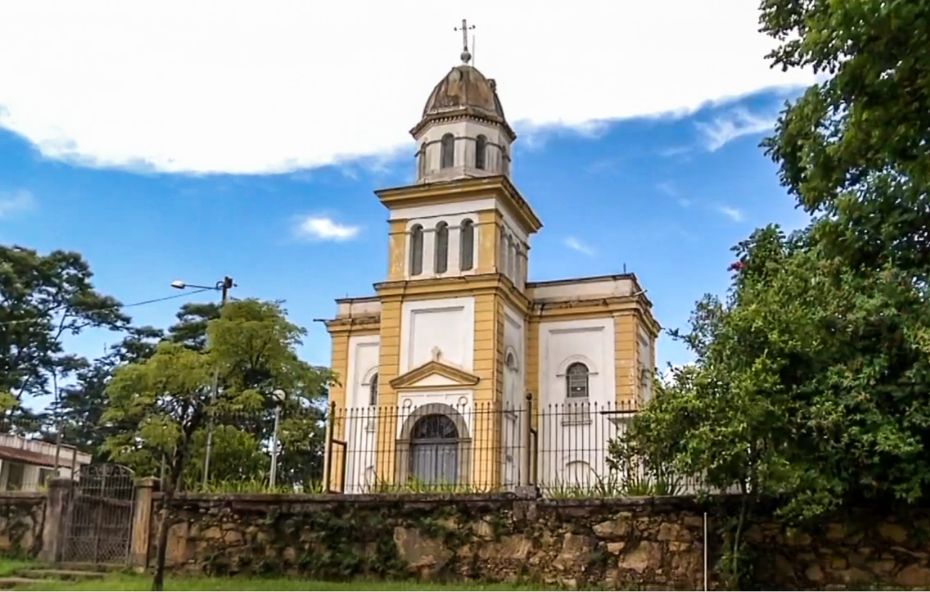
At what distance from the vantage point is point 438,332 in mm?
23203

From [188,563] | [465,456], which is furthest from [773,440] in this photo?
[465,456]

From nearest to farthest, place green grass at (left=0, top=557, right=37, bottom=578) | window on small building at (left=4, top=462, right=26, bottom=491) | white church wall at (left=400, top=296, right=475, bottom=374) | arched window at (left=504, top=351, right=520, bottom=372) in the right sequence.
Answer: green grass at (left=0, top=557, right=37, bottom=578), white church wall at (left=400, top=296, right=475, bottom=374), arched window at (left=504, top=351, right=520, bottom=372), window on small building at (left=4, top=462, right=26, bottom=491)

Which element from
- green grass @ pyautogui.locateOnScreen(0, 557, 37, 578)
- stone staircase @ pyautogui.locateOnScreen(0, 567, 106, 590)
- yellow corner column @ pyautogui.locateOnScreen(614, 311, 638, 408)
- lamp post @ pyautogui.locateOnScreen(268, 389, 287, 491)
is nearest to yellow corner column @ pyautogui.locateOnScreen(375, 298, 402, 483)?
lamp post @ pyautogui.locateOnScreen(268, 389, 287, 491)

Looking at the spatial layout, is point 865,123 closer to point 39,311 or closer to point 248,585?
point 248,585

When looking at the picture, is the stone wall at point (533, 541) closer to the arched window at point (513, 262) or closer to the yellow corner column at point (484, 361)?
the yellow corner column at point (484, 361)

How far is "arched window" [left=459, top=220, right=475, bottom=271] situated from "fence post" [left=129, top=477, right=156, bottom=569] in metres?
13.3

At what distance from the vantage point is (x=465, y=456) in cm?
2072

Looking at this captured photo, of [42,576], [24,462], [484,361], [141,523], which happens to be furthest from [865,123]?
[24,462]

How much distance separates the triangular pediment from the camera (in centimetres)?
2227

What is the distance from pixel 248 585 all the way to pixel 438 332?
13813 millimetres

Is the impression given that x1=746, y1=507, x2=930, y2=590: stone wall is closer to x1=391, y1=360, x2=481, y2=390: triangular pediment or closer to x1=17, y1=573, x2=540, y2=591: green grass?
x1=17, y1=573, x2=540, y2=591: green grass

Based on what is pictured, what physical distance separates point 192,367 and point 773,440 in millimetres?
8231

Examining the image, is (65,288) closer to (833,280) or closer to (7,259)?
(7,259)

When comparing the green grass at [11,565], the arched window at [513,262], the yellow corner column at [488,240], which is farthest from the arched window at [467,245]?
the green grass at [11,565]
